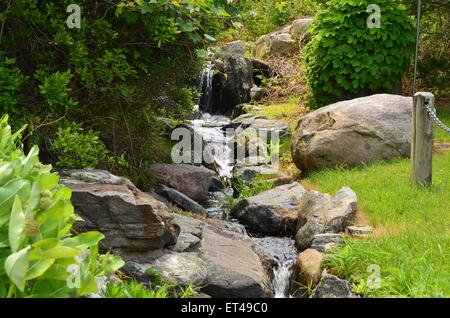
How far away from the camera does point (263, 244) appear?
6.92m

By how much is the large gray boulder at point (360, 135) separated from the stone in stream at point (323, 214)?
1942 mm

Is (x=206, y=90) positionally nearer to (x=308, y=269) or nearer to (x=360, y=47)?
(x=360, y=47)

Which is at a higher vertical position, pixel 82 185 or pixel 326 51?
pixel 326 51

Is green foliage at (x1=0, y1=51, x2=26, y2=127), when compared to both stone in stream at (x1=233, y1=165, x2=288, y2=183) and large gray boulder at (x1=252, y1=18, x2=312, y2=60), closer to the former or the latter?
stone in stream at (x1=233, y1=165, x2=288, y2=183)

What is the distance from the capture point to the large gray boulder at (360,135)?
29.3ft

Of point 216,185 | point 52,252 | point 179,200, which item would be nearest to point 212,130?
point 216,185

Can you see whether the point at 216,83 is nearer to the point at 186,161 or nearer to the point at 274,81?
the point at 274,81

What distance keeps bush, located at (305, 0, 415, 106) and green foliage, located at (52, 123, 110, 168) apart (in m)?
6.68

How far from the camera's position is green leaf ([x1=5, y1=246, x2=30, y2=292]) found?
1.71m

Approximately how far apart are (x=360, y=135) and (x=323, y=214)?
280cm

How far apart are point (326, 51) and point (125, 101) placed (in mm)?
5768

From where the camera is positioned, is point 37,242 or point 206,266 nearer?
point 37,242

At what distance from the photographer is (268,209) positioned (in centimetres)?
756

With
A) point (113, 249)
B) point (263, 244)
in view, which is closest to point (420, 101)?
point (263, 244)
